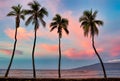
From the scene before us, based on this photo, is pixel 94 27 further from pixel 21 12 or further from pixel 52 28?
pixel 21 12

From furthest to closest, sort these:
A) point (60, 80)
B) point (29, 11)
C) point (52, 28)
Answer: point (52, 28)
point (29, 11)
point (60, 80)

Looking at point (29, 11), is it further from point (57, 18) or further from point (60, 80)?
point (60, 80)

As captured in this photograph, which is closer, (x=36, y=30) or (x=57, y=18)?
(x=36, y=30)

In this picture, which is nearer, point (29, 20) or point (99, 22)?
point (29, 20)

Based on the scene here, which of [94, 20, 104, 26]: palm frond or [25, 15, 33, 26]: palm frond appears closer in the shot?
[25, 15, 33, 26]: palm frond

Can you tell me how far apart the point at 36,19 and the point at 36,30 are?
2.46m

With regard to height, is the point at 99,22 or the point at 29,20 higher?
the point at 29,20

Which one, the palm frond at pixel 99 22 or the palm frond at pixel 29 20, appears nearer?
the palm frond at pixel 29 20

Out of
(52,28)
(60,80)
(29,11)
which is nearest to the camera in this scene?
(60,80)

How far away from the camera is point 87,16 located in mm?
76125

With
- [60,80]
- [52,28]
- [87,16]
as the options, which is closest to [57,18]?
[52,28]

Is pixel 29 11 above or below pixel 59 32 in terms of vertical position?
above

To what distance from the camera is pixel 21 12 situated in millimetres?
75250

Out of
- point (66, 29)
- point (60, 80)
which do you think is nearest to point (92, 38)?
point (66, 29)
